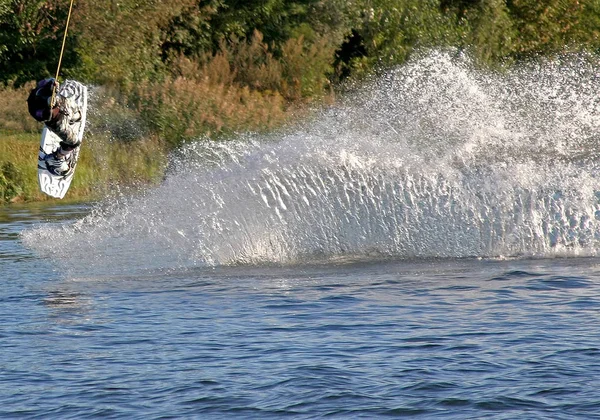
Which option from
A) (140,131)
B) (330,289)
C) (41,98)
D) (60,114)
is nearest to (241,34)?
(140,131)

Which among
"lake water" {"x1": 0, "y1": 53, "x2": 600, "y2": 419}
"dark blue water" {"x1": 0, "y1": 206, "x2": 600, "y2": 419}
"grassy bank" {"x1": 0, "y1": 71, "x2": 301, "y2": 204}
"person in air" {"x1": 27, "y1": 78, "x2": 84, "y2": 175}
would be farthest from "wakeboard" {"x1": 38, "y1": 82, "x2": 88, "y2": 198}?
"grassy bank" {"x1": 0, "y1": 71, "x2": 301, "y2": 204}

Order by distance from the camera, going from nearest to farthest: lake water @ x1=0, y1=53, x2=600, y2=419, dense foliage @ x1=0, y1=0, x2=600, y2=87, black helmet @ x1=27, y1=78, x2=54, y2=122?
lake water @ x1=0, y1=53, x2=600, y2=419 → black helmet @ x1=27, y1=78, x2=54, y2=122 → dense foliage @ x1=0, y1=0, x2=600, y2=87

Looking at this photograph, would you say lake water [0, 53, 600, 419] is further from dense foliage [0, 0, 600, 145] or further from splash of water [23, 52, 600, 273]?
dense foliage [0, 0, 600, 145]

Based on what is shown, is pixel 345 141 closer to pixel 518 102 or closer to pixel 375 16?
pixel 518 102

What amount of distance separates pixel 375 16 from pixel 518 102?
492 cm

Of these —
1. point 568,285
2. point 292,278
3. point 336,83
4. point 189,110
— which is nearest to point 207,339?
point 292,278

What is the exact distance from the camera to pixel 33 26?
2631 centimetres

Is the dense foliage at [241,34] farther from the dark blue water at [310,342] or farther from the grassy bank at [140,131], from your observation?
the dark blue water at [310,342]

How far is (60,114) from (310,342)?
536 cm

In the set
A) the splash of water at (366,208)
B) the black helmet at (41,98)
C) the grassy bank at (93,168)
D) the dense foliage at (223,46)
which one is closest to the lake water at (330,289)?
the splash of water at (366,208)

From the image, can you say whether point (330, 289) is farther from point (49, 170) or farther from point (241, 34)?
point (241, 34)

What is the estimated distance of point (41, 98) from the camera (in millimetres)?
11805

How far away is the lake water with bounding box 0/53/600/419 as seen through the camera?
689cm

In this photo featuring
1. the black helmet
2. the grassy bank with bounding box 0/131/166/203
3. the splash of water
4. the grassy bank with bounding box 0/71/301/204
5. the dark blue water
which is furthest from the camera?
the grassy bank with bounding box 0/71/301/204
